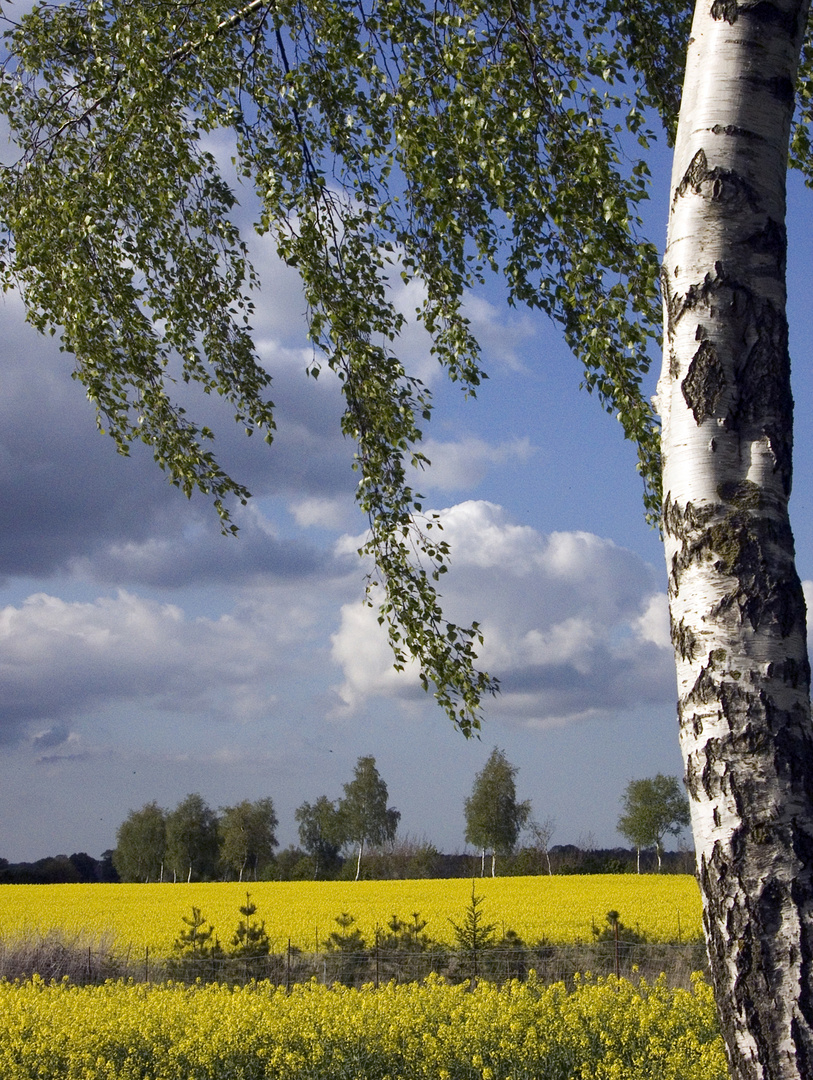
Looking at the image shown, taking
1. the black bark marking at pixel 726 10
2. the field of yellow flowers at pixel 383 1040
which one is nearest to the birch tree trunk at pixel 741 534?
the black bark marking at pixel 726 10

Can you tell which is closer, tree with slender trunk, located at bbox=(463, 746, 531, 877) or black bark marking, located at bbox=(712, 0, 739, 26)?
black bark marking, located at bbox=(712, 0, 739, 26)

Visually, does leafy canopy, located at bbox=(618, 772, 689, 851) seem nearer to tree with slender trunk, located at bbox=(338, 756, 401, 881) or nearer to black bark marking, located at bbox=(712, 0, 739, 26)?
tree with slender trunk, located at bbox=(338, 756, 401, 881)

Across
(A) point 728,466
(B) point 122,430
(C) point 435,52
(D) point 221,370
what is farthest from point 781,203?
(B) point 122,430

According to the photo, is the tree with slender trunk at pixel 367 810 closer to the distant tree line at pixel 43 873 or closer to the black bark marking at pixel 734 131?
the distant tree line at pixel 43 873

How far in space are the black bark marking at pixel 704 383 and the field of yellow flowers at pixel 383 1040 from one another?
203 inches

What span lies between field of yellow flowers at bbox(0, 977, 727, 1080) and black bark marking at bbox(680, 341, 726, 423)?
516 centimetres

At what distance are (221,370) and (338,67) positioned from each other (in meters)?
2.02

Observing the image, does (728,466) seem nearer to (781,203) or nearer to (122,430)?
(781,203)

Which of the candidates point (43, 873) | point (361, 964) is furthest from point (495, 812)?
point (361, 964)

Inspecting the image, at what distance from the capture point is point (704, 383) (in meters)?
2.42

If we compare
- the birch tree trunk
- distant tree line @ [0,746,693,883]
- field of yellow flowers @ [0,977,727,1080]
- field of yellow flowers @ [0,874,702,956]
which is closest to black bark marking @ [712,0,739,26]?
the birch tree trunk

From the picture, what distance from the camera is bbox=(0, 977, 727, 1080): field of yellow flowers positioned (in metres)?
6.66

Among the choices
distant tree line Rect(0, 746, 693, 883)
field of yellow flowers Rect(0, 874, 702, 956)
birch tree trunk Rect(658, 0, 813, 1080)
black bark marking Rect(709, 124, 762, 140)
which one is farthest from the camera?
distant tree line Rect(0, 746, 693, 883)

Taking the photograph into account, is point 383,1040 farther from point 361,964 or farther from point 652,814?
point 652,814
